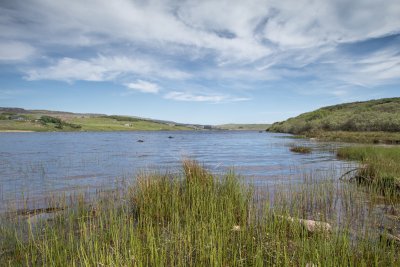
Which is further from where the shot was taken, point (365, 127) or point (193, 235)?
point (365, 127)

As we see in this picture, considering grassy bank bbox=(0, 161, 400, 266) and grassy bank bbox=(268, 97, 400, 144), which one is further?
grassy bank bbox=(268, 97, 400, 144)

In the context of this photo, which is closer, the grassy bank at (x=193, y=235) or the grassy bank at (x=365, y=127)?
the grassy bank at (x=193, y=235)

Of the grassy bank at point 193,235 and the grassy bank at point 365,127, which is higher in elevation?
the grassy bank at point 365,127

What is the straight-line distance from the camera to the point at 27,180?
17.4m

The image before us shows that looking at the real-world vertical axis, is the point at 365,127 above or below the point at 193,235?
above

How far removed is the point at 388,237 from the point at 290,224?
2317 mm

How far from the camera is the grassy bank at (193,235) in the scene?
553 cm

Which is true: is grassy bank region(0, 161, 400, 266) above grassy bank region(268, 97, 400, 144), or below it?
below

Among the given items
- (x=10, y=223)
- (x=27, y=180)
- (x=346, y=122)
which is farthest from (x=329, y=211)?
(x=346, y=122)

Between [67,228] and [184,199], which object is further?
[184,199]

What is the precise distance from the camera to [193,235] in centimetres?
711

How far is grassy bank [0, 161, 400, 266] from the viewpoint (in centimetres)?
553

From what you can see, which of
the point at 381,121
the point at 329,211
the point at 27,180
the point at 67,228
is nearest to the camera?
the point at 67,228

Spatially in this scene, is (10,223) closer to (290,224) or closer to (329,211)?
(290,224)
